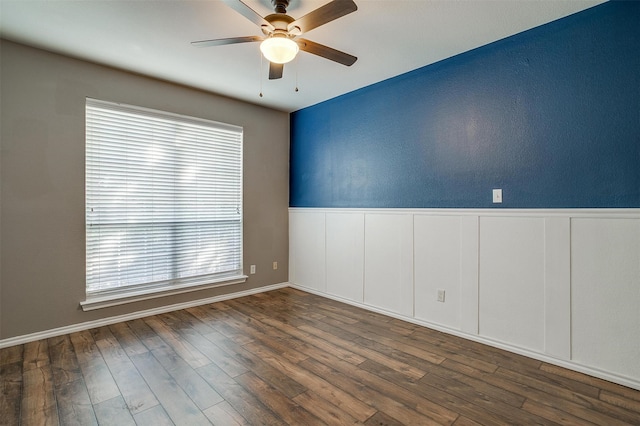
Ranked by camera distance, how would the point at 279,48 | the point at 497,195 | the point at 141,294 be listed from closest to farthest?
the point at 279,48 → the point at 497,195 → the point at 141,294

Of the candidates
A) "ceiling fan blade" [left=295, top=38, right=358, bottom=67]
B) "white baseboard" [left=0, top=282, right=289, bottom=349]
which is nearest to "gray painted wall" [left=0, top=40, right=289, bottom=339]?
"white baseboard" [left=0, top=282, right=289, bottom=349]

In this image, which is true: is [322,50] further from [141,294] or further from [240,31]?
[141,294]

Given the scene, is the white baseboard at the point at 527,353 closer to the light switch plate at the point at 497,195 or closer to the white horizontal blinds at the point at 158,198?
the light switch plate at the point at 497,195

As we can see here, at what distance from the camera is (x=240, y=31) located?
8.43ft

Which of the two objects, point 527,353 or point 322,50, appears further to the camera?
point 527,353

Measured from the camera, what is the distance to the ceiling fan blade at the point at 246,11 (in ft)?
5.74

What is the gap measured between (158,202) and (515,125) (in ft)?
12.1

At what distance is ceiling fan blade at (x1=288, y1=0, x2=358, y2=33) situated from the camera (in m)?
1.73

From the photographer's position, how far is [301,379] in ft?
7.29

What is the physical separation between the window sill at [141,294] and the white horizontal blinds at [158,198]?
0.08 meters

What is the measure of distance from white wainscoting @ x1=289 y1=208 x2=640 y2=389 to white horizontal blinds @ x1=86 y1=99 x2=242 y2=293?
5.68 feet

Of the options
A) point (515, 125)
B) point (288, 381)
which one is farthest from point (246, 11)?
point (288, 381)

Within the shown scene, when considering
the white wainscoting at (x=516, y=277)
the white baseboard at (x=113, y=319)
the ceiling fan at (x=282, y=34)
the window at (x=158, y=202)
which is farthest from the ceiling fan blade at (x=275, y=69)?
the white baseboard at (x=113, y=319)

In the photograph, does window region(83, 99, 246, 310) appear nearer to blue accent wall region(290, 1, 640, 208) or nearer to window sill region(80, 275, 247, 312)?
window sill region(80, 275, 247, 312)
